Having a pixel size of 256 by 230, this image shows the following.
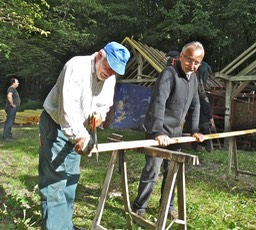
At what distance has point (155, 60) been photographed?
485 inches

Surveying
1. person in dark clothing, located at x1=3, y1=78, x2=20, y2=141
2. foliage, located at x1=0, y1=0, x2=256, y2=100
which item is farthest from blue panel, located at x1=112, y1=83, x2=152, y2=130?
person in dark clothing, located at x1=3, y1=78, x2=20, y2=141

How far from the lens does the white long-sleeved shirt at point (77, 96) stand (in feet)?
8.23

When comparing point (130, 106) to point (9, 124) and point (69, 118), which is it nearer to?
point (9, 124)

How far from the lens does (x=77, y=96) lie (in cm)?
260

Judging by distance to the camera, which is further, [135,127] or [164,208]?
[135,127]

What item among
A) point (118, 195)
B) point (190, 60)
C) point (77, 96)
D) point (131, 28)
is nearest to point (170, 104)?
point (190, 60)

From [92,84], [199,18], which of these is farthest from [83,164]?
[199,18]

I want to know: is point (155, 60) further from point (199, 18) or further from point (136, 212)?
point (136, 212)

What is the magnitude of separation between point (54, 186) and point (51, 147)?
377 millimetres

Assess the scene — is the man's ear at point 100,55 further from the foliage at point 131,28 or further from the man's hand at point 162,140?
the foliage at point 131,28

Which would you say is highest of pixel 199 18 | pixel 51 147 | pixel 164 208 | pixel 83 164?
pixel 199 18

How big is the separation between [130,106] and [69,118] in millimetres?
11450

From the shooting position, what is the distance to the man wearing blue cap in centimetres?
254

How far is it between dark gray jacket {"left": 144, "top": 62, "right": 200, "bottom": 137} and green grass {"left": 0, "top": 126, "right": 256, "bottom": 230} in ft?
3.84
